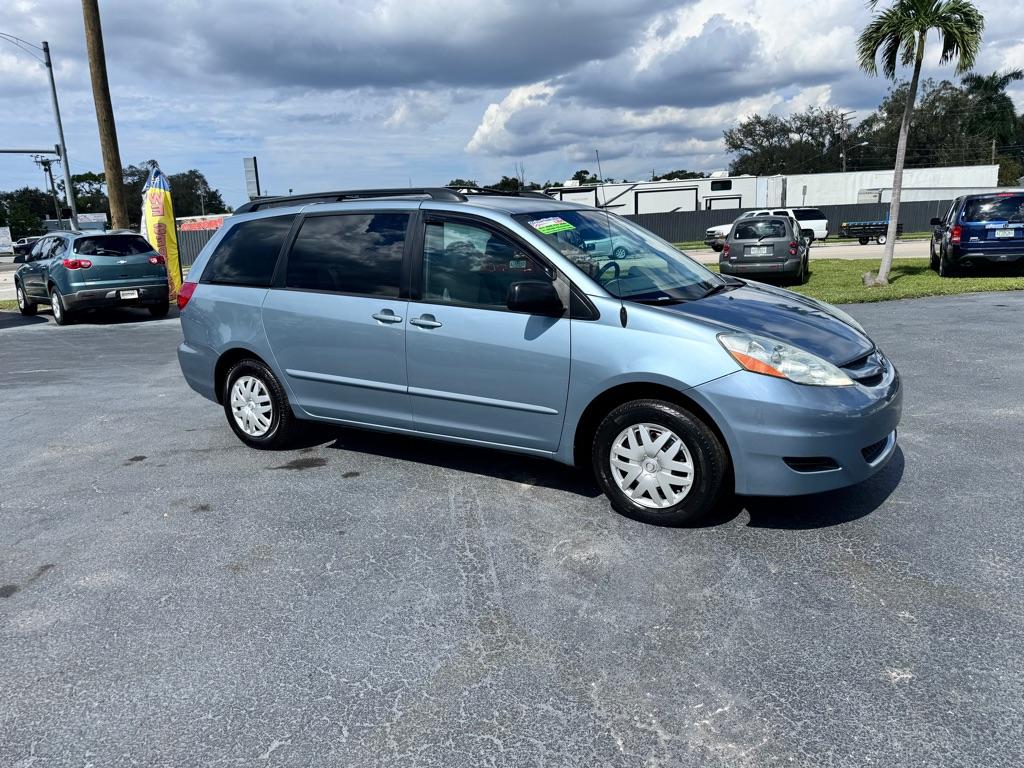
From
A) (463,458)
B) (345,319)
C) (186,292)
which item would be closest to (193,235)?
(186,292)

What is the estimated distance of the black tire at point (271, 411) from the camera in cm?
552

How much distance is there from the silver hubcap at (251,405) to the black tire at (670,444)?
264cm

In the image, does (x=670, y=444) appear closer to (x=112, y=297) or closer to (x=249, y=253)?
(x=249, y=253)

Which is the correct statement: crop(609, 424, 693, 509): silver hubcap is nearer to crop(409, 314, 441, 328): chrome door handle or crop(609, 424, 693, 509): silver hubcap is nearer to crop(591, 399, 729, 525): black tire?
crop(591, 399, 729, 525): black tire

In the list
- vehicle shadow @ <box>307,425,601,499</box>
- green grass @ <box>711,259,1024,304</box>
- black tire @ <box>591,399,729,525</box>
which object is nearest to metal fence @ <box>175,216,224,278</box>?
green grass @ <box>711,259,1024,304</box>

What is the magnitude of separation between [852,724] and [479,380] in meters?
2.61

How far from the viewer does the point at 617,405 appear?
4184 mm

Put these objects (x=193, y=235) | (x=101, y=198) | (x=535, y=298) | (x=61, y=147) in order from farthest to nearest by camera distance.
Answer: (x=101, y=198)
(x=193, y=235)
(x=61, y=147)
(x=535, y=298)

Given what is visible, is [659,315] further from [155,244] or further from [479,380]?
[155,244]

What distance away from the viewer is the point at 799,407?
12.1 feet

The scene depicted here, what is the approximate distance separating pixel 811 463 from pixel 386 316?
259 cm

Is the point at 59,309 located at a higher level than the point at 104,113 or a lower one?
lower

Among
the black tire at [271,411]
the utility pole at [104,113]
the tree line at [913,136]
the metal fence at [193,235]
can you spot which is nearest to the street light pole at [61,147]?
the utility pole at [104,113]

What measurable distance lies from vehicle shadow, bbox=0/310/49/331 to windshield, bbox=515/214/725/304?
46.0 ft
